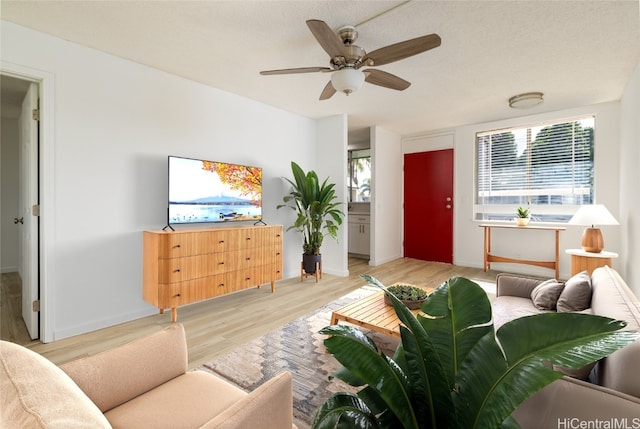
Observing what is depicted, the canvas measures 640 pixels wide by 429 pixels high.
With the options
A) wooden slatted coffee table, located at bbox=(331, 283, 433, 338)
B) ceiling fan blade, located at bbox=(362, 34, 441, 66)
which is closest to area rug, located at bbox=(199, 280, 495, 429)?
wooden slatted coffee table, located at bbox=(331, 283, 433, 338)

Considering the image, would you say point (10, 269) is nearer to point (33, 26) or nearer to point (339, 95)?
point (33, 26)

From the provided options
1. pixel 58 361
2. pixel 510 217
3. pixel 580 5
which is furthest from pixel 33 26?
pixel 510 217

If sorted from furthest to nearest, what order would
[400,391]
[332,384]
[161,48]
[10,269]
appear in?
[10,269] < [161,48] < [332,384] < [400,391]

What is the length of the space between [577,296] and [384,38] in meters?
2.35

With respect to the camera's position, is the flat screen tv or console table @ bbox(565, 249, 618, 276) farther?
console table @ bbox(565, 249, 618, 276)

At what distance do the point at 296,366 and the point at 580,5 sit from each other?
10.6 ft

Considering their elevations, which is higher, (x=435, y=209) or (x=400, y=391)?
(x=435, y=209)

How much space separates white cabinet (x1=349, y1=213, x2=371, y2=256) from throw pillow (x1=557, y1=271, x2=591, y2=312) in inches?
165

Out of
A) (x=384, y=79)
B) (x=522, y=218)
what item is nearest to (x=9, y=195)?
(x=384, y=79)

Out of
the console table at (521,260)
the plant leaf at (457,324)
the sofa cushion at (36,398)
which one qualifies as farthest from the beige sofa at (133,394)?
the console table at (521,260)

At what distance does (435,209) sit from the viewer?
18.7 feet

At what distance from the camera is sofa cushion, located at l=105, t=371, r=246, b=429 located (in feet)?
3.22

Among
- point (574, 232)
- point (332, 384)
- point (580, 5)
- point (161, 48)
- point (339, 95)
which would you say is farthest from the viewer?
point (574, 232)

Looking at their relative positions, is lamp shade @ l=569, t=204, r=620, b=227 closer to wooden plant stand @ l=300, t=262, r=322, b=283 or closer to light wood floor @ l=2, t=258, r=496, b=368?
light wood floor @ l=2, t=258, r=496, b=368
